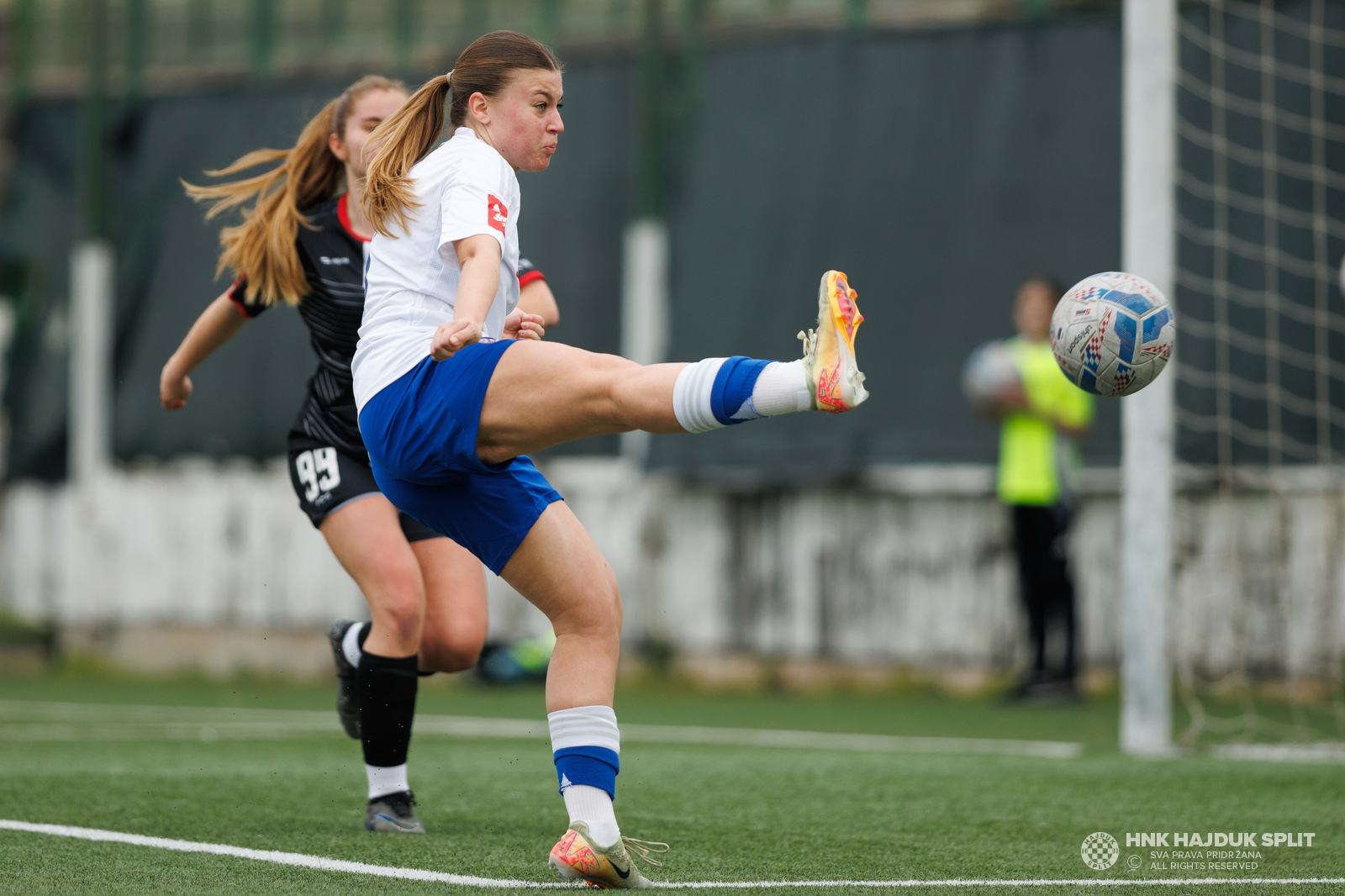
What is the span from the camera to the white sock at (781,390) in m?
3.09

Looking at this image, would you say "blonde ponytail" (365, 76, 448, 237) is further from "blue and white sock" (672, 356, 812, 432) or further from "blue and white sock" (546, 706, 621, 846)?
"blue and white sock" (546, 706, 621, 846)

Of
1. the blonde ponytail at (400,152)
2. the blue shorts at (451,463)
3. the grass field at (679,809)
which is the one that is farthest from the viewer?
the grass field at (679,809)

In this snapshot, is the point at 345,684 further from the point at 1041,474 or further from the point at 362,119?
the point at 1041,474

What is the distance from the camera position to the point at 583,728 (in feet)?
11.4

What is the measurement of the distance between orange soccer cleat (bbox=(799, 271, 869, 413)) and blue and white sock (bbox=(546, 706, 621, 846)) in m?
0.85

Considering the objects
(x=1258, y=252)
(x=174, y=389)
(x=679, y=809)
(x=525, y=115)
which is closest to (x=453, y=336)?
(x=525, y=115)

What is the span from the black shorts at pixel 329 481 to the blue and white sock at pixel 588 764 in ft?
3.98

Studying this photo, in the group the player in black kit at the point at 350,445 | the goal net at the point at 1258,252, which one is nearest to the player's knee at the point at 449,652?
the player in black kit at the point at 350,445

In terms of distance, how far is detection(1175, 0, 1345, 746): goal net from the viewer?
863 cm

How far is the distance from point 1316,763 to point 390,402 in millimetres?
4113

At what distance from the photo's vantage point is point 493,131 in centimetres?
365

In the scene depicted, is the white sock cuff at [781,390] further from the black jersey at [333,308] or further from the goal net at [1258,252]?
the goal net at [1258,252]

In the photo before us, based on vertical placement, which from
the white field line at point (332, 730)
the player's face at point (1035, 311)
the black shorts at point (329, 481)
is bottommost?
the white field line at point (332, 730)

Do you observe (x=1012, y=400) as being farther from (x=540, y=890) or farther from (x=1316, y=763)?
(x=540, y=890)
